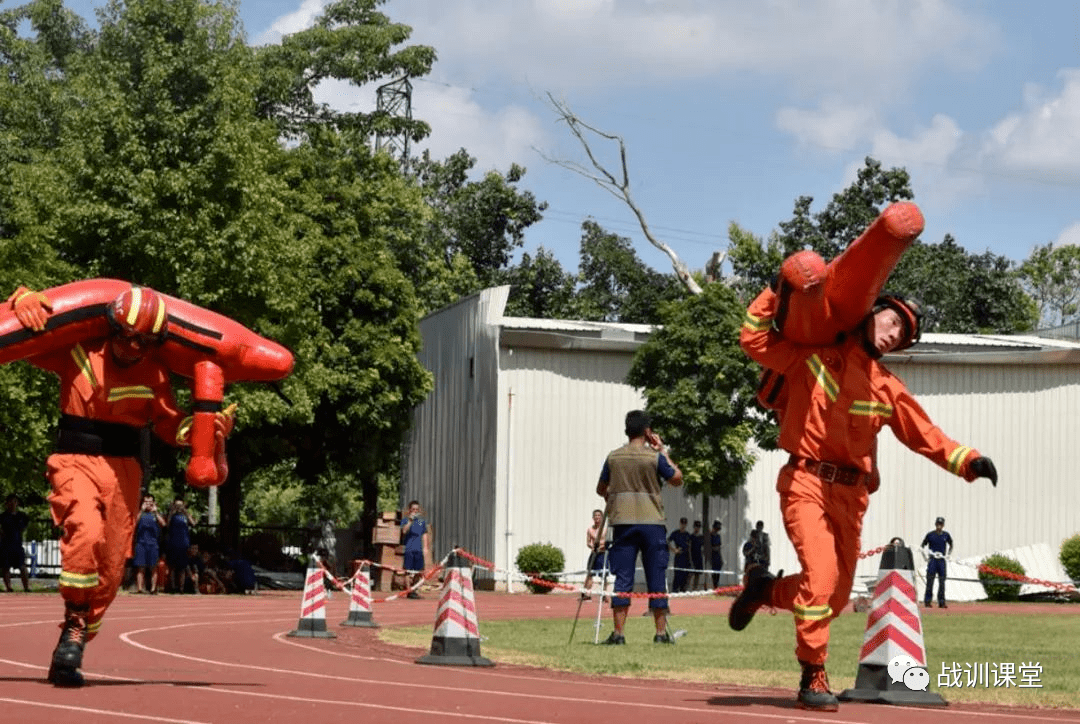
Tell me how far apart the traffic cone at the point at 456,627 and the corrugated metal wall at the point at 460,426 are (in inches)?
1080

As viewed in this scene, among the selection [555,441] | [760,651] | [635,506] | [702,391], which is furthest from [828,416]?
[555,441]

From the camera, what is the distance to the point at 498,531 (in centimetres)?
4284

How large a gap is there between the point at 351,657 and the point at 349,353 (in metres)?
28.2

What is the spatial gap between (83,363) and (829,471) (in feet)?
15.1

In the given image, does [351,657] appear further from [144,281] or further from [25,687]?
[144,281]

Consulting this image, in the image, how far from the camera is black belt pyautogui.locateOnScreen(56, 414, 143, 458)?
11.7 meters

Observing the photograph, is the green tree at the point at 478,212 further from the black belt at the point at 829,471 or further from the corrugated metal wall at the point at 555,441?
the black belt at the point at 829,471

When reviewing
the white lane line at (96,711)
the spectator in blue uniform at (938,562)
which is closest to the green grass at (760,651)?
the white lane line at (96,711)

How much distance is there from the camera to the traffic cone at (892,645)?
11906mm

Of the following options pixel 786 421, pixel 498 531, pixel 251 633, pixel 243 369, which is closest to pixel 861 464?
pixel 786 421

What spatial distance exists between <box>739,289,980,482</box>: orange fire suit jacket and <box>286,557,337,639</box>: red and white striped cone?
28.3 feet

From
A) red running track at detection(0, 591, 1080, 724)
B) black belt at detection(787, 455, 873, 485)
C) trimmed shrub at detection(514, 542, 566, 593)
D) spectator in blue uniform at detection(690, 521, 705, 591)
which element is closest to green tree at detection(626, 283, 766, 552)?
spectator in blue uniform at detection(690, 521, 705, 591)

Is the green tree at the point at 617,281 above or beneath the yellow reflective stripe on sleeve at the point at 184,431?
above

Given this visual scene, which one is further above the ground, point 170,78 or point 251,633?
point 170,78
